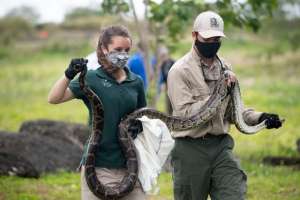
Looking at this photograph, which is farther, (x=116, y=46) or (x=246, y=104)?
(x=246, y=104)

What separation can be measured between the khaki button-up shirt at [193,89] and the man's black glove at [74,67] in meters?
1.09

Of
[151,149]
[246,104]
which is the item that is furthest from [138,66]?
[246,104]

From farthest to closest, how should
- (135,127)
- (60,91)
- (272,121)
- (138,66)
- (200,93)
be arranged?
1. (138,66)
2. (272,121)
3. (200,93)
4. (135,127)
5. (60,91)

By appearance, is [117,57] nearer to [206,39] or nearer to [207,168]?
[206,39]

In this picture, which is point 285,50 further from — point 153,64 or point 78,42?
point 153,64

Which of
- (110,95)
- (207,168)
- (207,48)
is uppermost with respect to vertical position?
(207,48)

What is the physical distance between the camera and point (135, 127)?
20.7ft

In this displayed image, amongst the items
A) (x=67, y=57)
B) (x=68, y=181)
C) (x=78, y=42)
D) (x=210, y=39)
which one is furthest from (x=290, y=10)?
(x=210, y=39)

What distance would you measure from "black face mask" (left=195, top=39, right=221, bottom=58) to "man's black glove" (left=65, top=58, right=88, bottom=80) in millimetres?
1303

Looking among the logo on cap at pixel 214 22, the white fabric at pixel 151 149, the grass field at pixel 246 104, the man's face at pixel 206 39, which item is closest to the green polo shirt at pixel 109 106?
the white fabric at pixel 151 149

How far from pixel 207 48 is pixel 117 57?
1046mm

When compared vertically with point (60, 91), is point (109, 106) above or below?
below

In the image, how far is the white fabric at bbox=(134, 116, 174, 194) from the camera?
Result: 248 inches

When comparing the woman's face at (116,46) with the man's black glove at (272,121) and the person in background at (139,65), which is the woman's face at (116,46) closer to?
the man's black glove at (272,121)
